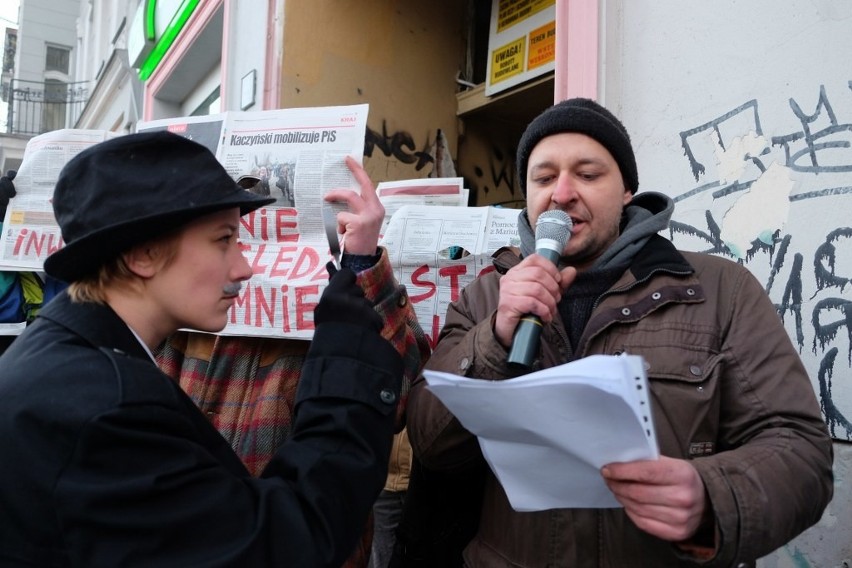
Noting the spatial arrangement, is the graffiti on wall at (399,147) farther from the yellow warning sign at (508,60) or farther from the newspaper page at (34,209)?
the newspaper page at (34,209)

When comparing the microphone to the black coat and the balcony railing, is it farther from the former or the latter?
the balcony railing

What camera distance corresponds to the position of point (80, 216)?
3.81ft

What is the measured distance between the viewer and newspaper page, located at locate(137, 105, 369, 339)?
1897 millimetres

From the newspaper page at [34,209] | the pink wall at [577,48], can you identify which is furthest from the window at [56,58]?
the pink wall at [577,48]

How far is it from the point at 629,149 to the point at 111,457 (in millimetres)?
1381

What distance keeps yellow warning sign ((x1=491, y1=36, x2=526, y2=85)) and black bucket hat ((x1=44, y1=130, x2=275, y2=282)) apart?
3921 millimetres

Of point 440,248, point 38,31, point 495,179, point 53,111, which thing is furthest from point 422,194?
point 38,31

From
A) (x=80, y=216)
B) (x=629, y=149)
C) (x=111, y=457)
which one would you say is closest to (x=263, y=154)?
(x=80, y=216)

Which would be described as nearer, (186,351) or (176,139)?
(176,139)

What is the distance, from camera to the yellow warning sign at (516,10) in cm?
460

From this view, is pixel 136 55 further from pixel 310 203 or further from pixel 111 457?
pixel 111 457

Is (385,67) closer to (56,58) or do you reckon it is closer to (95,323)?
(95,323)

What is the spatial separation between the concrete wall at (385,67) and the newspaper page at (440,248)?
2.53m

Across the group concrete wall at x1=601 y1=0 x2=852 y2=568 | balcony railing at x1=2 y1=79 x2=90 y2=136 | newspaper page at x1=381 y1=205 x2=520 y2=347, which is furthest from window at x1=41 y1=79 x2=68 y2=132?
concrete wall at x1=601 y1=0 x2=852 y2=568
